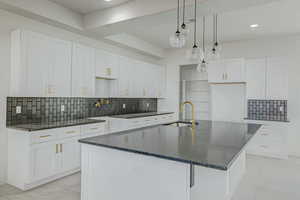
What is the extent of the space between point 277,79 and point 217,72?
137 centimetres

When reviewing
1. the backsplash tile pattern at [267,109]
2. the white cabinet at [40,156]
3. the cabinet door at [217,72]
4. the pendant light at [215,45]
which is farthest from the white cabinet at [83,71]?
the backsplash tile pattern at [267,109]

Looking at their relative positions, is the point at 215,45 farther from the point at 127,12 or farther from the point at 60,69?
the point at 60,69

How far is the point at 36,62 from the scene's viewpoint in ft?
10.1

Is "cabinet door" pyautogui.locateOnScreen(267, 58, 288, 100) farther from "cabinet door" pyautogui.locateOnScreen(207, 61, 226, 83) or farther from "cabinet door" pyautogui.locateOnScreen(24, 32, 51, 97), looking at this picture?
"cabinet door" pyautogui.locateOnScreen(24, 32, 51, 97)

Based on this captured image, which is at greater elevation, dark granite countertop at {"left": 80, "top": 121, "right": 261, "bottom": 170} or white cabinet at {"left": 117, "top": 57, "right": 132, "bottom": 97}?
white cabinet at {"left": 117, "top": 57, "right": 132, "bottom": 97}

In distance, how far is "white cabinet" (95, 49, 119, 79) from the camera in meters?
4.14

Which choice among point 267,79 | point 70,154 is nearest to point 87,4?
point 70,154

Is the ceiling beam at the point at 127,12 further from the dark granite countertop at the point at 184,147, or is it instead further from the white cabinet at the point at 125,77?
the dark granite countertop at the point at 184,147

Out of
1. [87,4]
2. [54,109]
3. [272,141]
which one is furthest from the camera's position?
[272,141]

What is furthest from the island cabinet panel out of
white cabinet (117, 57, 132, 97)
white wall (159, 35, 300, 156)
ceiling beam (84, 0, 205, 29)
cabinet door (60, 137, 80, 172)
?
white wall (159, 35, 300, 156)

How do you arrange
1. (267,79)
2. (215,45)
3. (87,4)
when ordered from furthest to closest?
(267,79) < (87,4) < (215,45)

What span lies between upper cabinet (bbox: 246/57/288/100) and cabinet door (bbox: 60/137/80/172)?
13.5 feet

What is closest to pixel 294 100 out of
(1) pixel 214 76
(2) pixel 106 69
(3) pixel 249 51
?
(3) pixel 249 51

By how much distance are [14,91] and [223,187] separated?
3075mm
